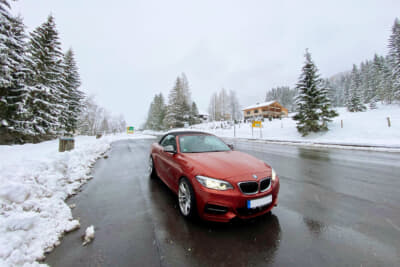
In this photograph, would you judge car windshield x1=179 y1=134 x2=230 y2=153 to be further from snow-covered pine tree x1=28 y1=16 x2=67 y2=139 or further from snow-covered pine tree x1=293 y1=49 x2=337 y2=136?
snow-covered pine tree x1=293 y1=49 x2=337 y2=136

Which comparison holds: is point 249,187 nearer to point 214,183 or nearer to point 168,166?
point 214,183

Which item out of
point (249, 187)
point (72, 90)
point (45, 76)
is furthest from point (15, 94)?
point (249, 187)

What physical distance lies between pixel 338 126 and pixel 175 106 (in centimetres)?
3212

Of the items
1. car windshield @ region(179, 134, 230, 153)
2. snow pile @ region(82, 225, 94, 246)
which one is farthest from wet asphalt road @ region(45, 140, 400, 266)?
car windshield @ region(179, 134, 230, 153)

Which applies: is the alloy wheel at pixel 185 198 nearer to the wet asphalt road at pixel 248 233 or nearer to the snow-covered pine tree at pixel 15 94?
the wet asphalt road at pixel 248 233

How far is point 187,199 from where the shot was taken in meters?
2.92

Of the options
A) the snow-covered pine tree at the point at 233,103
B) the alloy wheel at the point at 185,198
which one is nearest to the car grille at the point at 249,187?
the alloy wheel at the point at 185,198

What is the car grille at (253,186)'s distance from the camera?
8.29 feet

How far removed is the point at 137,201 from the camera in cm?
373

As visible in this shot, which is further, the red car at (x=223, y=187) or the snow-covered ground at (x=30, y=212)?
the red car at (x=223, y=187)

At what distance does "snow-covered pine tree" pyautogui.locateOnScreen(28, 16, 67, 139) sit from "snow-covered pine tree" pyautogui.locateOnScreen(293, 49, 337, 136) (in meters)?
25.7

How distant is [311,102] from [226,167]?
2116 cm

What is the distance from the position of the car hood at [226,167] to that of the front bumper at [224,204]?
0.75ft

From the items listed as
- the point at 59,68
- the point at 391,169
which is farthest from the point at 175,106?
the point at 391,169
